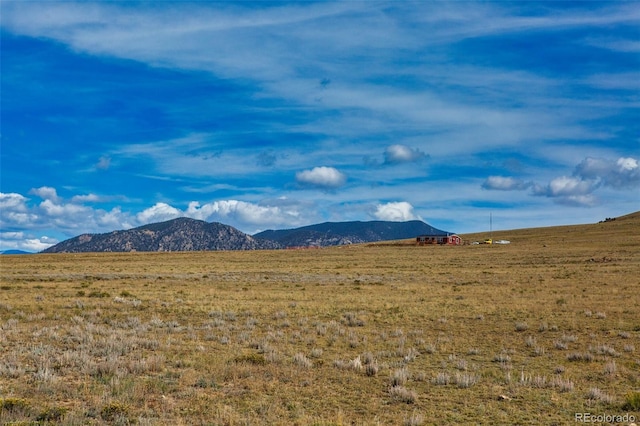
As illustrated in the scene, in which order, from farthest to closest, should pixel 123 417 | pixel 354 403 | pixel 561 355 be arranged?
pixel 561 355 < pixel 354 403 < pixel 123 417

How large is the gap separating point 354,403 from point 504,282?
1398 inches

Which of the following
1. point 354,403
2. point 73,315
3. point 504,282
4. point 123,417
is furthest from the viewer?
point 504,282

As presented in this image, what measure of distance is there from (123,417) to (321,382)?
16.3 feet

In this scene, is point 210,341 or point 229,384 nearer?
point 229,384

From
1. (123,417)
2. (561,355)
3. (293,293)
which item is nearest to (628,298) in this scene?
(561,355)

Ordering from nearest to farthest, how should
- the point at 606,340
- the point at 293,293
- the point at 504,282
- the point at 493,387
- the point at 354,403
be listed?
the point at 354,403 < the point at 493,387 < the point at 606,340 < the point at 293,293 < the point at 504,282

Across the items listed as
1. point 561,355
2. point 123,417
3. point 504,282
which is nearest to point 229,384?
point 123,417

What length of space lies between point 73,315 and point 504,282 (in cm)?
3417

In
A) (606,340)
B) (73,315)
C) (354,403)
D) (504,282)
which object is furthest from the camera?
(504,282)

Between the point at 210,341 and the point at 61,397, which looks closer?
the point at 61,397

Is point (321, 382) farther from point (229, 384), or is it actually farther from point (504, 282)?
point (504, 282)

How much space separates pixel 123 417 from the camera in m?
9.29

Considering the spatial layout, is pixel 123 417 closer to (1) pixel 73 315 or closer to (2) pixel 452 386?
(2) pixel 452 386

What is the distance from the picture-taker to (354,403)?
425 inches
